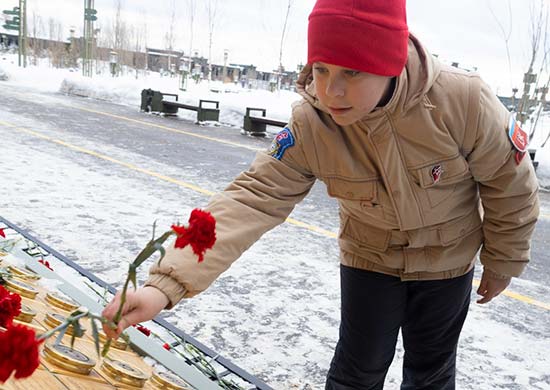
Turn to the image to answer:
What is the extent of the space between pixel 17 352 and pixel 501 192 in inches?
52.7

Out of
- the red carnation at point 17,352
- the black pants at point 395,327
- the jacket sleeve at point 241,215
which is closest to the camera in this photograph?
the red carnation at point 17,352

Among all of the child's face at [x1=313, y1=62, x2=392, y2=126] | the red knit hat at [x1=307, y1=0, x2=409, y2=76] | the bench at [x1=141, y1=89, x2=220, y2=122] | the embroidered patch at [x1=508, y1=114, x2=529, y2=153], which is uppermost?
the red knit hat at [x1=307, y1=0, x2=409, y2=76]

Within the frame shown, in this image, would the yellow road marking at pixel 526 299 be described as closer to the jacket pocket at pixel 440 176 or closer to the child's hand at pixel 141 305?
the jacket pocket at pixel 440 176

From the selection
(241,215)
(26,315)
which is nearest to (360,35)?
(241,215)

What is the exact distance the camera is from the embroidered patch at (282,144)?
146cm

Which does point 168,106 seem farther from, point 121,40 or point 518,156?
point 121,40

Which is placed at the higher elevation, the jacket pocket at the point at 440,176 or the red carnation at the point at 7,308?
the jacket pocket at the point at 440,176

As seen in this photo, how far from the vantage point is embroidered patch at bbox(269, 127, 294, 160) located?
1464mm

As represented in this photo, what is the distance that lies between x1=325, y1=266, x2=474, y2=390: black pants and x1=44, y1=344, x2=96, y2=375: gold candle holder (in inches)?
32.3

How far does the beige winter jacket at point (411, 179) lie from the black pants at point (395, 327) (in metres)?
0.06

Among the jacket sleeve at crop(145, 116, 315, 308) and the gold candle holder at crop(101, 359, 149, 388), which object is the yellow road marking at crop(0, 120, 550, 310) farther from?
the gold candle holder at crop(101, 359, 149, 388)

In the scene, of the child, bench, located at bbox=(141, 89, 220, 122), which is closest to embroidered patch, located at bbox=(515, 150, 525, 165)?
the child

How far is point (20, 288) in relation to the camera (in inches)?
63.7

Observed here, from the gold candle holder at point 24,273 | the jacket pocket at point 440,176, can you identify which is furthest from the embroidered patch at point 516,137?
the gold candle holder at point 24,273
